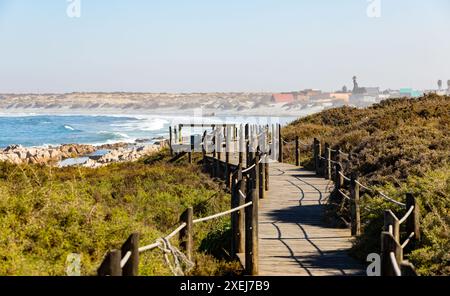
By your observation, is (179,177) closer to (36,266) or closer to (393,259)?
(36,266)

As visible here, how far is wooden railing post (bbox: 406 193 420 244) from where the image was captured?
963 centimetres

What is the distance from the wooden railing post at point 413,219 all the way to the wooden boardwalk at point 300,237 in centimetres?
91

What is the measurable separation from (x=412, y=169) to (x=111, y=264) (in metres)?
10.9

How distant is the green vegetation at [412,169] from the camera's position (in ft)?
31.1

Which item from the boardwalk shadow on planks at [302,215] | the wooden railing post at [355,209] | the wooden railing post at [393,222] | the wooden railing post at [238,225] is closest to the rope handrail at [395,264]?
the wooden railing post at [393,222]

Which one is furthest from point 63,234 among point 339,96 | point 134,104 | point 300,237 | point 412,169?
point 134,104

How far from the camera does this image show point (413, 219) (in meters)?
9.71

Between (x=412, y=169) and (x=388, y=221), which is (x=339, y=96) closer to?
(x=412, y=169)

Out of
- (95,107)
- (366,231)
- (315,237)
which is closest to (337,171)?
(315,237)

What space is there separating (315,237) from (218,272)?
11.6 ft

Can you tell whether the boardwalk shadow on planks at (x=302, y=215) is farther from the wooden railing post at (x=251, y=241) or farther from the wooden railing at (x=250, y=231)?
the wooden railing post at (x=251, y=241)

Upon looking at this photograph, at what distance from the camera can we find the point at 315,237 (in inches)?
483

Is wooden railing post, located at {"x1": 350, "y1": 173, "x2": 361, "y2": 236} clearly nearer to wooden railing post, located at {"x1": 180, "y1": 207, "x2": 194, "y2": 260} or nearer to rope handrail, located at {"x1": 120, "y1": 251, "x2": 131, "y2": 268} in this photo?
wooden railing post, located at {"x1": 180, "y1": 207, "x2": 194, "y2": 260}

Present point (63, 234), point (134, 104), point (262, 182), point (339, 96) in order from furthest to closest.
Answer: point (134, 104) < point (339, 96) < point (262, 182) < point (63, 234)
